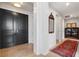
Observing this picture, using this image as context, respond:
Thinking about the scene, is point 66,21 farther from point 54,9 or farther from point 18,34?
point 18,34

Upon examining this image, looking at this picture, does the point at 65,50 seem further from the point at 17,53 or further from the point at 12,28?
the point at 12,28

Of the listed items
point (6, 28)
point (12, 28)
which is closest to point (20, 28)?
point (12, 28)

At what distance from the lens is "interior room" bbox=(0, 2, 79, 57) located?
3239 millimetres

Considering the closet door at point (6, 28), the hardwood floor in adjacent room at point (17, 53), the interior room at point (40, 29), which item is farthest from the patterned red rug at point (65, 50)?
the closet door at point (6, 28)

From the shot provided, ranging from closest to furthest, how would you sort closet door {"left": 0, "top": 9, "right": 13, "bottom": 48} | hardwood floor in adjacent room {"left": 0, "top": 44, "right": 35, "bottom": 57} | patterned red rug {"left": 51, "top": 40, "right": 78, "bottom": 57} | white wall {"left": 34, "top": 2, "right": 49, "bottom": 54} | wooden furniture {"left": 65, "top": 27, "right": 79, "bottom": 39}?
patterned red rug {"left": 51, "top": 40, "right": 78, "bottom": 57}, hardwood floor in adjacent room {"left": 0, "top": 44, "right": 35, "bottom": 57}, white wall {"left": 34, "top": 2, "right": 49, "bottom": 54}, wooden furniture {"left": 65, "top": 27, "right": 79, "bottom": 39}, closet door {"left": 0, "top": 9, "right": 13, "bottom": 48}

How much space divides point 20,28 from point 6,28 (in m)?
0.94

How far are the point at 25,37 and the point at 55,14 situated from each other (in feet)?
9.07

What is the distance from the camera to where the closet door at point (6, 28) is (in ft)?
15.3

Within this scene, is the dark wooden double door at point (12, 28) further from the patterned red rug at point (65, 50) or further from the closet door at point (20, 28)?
the patterned red rug at point (65, 50)

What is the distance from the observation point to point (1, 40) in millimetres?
4598

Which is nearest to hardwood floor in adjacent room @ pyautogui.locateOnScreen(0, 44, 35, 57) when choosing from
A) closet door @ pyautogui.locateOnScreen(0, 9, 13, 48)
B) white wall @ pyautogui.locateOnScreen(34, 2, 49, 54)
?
white wall @ pyautogui.locateOnScreen(34, 2, 49, 54)

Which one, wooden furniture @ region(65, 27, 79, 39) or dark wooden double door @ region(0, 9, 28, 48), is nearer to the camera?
wooden furniture @ region(65, 27, 79, 39)

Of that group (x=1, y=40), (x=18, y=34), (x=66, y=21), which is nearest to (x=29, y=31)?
(x=18, y=34)

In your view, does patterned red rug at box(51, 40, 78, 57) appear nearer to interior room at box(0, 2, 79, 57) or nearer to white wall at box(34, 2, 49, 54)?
interior room at box(0, 2, 79, 57)
